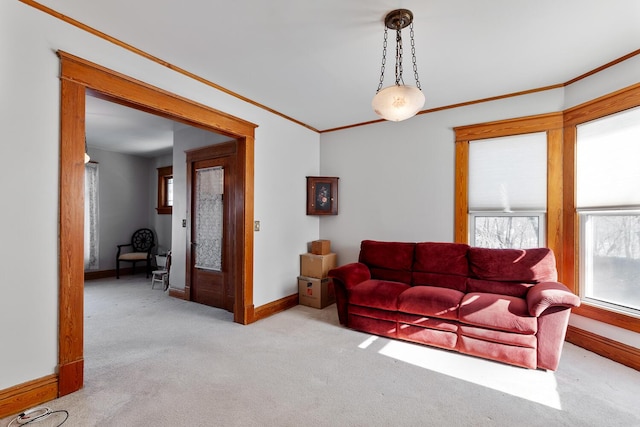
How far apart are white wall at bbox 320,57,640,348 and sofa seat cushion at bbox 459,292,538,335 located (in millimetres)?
966

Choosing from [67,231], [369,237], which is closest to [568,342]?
[369,237]

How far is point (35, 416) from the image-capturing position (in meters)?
1.87

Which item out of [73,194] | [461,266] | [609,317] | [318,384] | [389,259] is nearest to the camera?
[73,194]

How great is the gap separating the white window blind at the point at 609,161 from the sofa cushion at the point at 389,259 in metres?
1.82

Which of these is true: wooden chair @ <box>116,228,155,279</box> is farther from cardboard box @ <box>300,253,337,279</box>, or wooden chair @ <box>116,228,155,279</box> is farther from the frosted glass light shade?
the frosted glass light shade

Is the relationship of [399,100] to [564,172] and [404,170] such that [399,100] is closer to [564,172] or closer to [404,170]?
[404,170]

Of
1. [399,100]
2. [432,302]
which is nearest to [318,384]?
[432,302]

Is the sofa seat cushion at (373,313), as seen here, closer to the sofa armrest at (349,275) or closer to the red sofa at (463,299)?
A: the red sofa at (463,299)

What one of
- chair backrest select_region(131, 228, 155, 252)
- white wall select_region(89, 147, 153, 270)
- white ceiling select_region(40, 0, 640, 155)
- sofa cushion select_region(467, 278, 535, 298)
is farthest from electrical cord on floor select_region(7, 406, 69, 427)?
chair backrest select_region(131, 228, 155, 252)

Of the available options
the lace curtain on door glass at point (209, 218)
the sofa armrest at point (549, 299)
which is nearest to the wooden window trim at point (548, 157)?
the sofa armrest at point (549, 299)

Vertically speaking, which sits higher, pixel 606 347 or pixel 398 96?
pixel 398 96

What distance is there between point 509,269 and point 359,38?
2666 millimetres

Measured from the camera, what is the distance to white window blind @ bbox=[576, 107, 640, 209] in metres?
2.61

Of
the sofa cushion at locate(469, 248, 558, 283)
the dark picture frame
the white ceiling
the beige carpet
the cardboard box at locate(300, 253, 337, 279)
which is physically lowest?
the beige carpet
